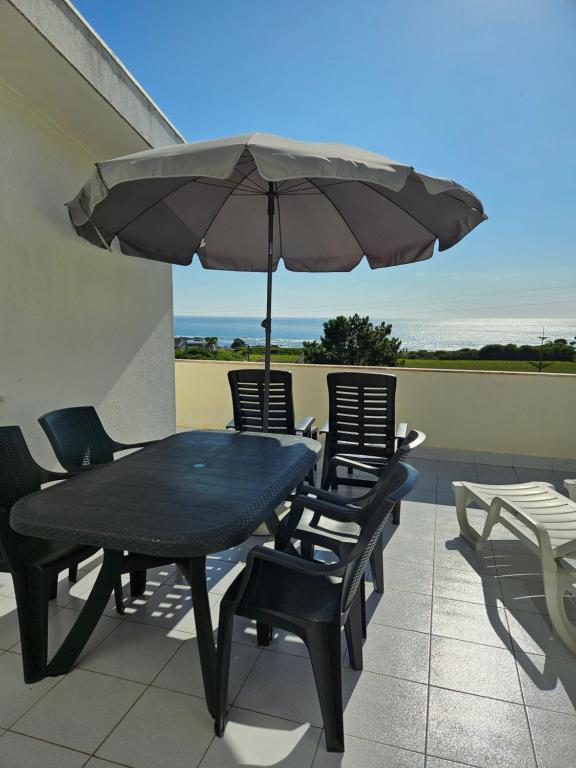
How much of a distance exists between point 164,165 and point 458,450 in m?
4.93

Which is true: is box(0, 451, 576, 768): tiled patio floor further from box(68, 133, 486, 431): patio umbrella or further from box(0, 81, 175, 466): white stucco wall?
box(68, 133, 486, 431): patio umbrella

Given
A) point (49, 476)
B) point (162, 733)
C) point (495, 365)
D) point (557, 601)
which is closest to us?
point (162, 733)

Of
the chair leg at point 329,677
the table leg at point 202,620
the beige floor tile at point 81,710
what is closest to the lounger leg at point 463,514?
the chair leg at point 329,677

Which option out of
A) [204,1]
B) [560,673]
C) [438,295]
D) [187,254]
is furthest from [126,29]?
[438,295]

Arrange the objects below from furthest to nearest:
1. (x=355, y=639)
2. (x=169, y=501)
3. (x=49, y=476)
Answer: (x=49, y=476) < (x=355, y=639) < (x=169, y=501)

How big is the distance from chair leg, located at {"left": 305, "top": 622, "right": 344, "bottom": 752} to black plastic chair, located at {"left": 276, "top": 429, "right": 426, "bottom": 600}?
0.52 m

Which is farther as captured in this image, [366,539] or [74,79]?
[74,79]

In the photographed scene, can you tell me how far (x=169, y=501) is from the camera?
185 cm

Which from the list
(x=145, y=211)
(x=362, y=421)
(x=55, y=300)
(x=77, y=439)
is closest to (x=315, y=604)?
(x=77, y=439)

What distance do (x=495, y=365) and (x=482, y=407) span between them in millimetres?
2090

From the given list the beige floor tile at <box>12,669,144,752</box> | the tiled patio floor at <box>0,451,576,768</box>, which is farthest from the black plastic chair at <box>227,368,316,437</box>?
the beige floor tile at <box>12,669,144,752</box>

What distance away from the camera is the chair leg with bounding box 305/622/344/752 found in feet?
5.06

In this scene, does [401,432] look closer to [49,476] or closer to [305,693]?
[305,693]

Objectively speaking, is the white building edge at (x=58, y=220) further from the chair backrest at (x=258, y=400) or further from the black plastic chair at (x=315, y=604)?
the black plastic chair at (x=315, y=604)
